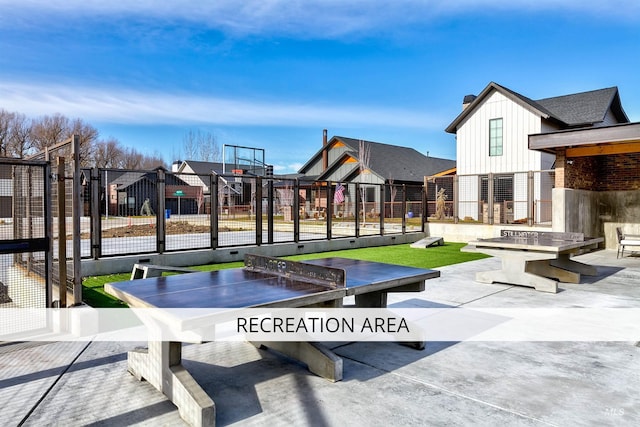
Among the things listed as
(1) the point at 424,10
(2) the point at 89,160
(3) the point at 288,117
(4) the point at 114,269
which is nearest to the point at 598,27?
(1) the point at 424,10

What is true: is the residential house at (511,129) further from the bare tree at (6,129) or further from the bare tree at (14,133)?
the bare tree at (6,129)

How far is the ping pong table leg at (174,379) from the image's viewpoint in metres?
2.50

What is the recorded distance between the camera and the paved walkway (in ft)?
8.80

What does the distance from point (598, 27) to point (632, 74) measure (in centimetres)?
893

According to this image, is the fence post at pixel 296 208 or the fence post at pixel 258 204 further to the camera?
the fence post at pixel 296 208

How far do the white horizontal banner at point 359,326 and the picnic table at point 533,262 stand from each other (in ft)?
4.83

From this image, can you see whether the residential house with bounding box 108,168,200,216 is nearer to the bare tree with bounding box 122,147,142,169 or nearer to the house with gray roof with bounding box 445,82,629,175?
the house with gray roof with bounding box 445,82,629,175

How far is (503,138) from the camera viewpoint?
20.6 m

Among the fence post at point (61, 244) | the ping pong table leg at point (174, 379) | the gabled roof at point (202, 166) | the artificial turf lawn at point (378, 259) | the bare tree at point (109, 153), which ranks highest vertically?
the bare tree at point (109, 153)

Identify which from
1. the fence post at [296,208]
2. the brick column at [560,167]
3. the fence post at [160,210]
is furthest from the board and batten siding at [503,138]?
the fence post at [160,210]

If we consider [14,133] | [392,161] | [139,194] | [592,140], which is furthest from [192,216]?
[14,133]

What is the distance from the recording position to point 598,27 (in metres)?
14.1

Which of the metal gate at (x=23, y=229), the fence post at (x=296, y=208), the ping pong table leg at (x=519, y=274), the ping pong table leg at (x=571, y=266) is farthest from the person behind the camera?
the fence post at (x=296, y=208)

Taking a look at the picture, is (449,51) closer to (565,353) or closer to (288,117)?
(565,353)
